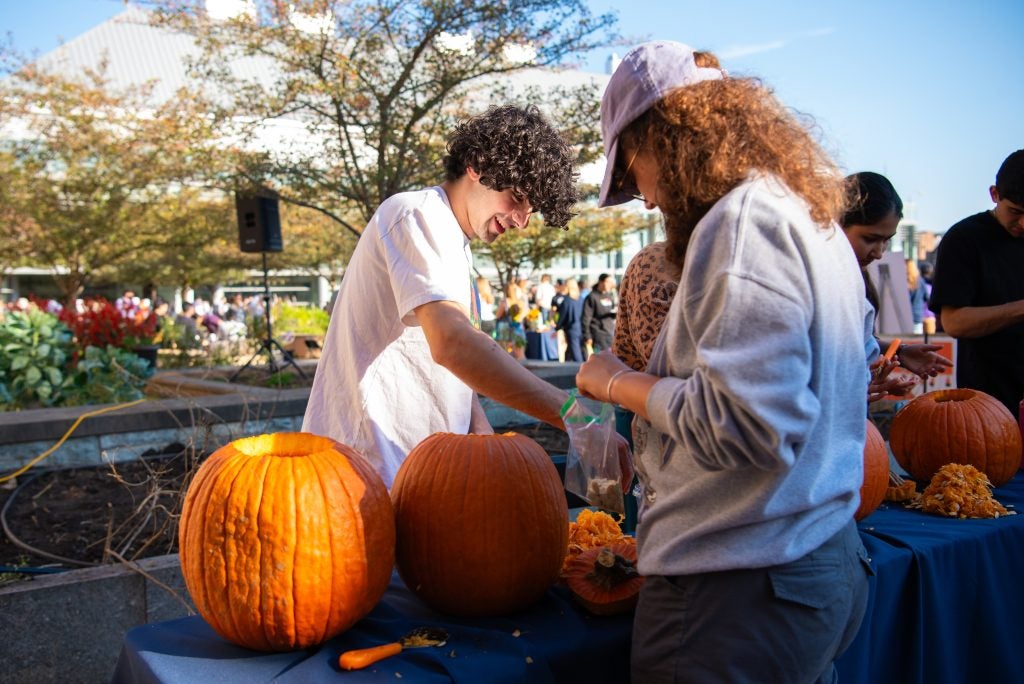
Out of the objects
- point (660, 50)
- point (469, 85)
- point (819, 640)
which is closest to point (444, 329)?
point (660, 50)

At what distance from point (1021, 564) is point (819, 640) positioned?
1.58 meters

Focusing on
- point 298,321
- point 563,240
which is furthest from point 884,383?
point 298,321

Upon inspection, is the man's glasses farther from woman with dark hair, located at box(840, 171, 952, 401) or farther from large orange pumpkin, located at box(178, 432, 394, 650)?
woman with dark hair, located at box(840, 171, 952, 401)

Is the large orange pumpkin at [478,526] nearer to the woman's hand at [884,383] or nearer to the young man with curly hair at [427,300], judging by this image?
the young man with curly hair at [427,300]

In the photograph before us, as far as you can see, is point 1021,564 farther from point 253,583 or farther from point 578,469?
point 253,583

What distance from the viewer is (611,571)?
1686 millimetres

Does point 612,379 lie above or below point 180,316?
above

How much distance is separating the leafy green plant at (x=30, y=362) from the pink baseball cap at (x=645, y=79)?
7362mm

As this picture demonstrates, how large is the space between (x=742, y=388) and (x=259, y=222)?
34.5 feet

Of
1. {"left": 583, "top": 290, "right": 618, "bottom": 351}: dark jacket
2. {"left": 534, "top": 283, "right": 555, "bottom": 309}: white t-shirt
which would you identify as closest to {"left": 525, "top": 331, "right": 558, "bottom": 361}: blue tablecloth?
{"left": 583, "top": 290, "right": 618, "bottom": 351}: dark jacket

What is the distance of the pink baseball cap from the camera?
1.31 m

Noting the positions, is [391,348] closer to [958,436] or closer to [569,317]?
[958,436]

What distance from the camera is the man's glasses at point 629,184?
1389 mm

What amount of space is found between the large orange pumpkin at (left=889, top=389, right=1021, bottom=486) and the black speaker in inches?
368
